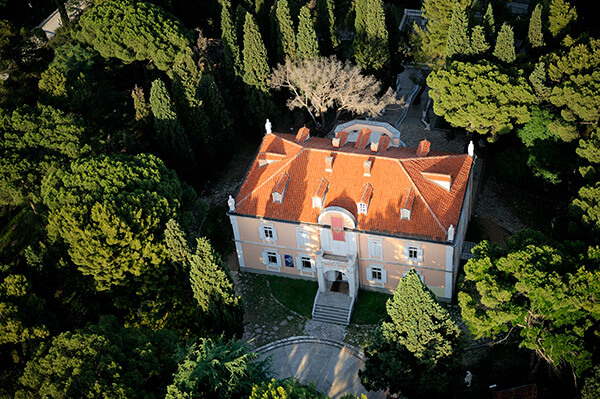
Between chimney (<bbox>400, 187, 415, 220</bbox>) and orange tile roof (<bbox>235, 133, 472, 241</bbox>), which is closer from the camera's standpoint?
chimney (<bbox>400, 187, 415, 220</bbox>)

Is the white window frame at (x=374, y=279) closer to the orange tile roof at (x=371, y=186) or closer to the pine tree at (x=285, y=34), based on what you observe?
the orange tile roof at (x=371, y=186)

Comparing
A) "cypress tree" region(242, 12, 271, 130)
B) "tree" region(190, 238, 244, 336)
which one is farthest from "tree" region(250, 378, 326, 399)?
"cypress tree" region(242, 12, 271, 130)

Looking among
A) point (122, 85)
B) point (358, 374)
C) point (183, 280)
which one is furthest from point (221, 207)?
point (358, 374)

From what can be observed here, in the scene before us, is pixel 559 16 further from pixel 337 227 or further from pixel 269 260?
pixel 269 260

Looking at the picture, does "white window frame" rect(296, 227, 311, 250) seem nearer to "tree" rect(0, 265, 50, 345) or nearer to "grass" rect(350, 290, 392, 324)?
"grass" rect(350, 290, 392, 324)

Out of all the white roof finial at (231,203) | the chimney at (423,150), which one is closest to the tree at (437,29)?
the chimney at (423,150)

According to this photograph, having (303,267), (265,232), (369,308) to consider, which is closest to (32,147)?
(265,232)
